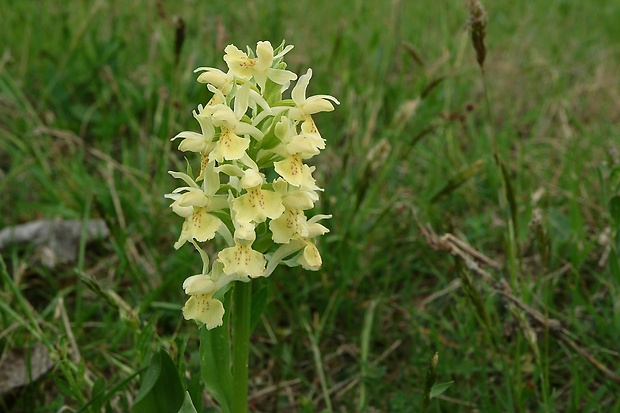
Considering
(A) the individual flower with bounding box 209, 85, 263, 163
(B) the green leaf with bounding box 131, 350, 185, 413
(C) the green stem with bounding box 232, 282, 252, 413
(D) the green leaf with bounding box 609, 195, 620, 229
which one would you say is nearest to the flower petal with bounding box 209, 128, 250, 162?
(A) the individual flower with bounding box 209, 85, 263, 163

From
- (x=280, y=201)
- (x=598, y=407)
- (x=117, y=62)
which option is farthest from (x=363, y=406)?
(x=117, y=62)

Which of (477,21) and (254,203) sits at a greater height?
(477,21)

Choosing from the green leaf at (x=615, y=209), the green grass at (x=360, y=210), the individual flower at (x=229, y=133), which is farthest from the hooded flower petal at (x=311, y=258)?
the green leaf at (x=615, y=209)

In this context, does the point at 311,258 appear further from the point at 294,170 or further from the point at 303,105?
the point at 303,105

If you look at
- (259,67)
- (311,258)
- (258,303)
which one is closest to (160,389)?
(258,303)

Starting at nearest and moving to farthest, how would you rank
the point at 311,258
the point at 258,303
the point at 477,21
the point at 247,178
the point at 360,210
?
the point at 247,178, the point at 311,258, the point at 258,303, the point at 477,21, the point at 360,210

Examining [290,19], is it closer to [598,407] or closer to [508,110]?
[508,110]

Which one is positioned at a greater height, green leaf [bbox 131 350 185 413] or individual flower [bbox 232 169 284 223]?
individual flower [bbox 232 169 284 223]

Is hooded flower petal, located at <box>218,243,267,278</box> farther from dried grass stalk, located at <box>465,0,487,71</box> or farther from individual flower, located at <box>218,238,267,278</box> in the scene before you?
dried grass stalk, located at <box>465,0,487,71</box>

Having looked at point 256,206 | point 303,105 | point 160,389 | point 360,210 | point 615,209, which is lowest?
point 360,210
